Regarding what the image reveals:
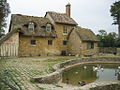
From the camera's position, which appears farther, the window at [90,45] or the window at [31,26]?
the window at [90,45]

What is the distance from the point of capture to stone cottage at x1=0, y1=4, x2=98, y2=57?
25.1 m

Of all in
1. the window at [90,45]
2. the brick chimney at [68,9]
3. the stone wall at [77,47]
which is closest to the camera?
the stone wall at [77,47]

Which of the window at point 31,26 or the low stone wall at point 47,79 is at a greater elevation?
the window at point 31,26

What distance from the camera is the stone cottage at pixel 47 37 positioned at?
25147mm

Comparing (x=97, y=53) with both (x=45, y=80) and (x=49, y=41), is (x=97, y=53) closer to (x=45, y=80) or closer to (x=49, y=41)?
(x=49, y=41)

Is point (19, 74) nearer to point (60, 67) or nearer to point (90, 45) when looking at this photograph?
point (60, 67)

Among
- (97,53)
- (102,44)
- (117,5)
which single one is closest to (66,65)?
(97,53)

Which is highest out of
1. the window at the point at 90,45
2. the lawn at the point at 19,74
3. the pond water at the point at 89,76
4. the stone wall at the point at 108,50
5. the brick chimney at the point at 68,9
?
the brick chimney at the point at 68,9

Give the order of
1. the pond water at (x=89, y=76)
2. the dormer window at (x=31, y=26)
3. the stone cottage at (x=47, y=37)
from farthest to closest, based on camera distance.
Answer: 1. the dormer window at (x=31, y=26)
2. the stone cottage at (x=47, y=37)
3. the pond water at (x=89, y=76)

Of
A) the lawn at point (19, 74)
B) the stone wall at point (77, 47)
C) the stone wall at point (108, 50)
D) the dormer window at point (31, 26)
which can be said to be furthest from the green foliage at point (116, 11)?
the lawn at point (19, 74)

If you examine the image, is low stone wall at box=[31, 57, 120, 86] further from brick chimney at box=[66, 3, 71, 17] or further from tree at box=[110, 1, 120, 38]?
tree at box=[110, 1, 120, 38]

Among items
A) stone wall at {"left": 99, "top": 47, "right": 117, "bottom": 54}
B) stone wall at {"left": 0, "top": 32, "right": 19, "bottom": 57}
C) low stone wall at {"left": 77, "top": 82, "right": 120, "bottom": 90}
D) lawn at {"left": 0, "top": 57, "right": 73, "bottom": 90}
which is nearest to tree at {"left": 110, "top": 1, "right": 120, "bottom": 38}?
stone wall at {"left": 99, "top": 47, "right": 117, "bottom": 54}

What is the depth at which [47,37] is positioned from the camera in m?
29.4

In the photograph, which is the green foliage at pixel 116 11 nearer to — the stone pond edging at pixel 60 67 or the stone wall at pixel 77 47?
the stone wall at pixel 77 47
